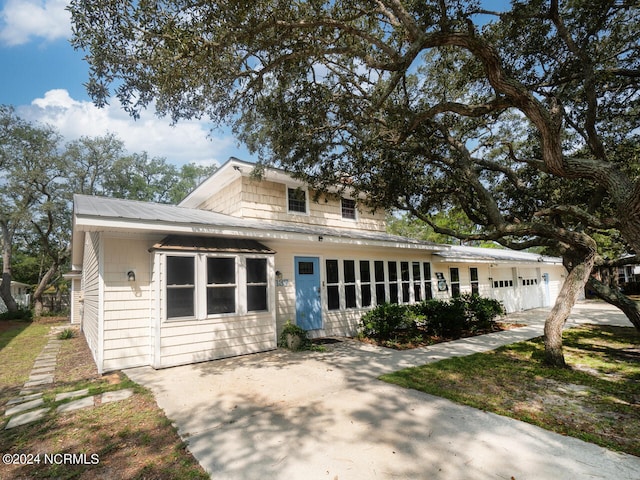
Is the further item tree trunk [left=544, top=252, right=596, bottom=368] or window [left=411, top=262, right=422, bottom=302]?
window [left=411, top=262, right=422, bottom=302]

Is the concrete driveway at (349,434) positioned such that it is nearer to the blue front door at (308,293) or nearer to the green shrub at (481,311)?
the blue front door at (308,293)

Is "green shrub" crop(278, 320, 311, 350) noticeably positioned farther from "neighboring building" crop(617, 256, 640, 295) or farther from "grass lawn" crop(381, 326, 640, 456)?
"neighboring building" crop(617, 256, 640, 295)

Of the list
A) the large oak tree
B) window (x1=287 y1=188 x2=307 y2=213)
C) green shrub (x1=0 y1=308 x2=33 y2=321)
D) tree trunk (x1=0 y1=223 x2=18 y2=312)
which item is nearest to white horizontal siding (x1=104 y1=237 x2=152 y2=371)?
the large oak tree

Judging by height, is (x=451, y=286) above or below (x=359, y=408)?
above

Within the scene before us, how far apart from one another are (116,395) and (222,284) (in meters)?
2.89

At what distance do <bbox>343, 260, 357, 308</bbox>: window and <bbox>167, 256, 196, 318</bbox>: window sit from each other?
4926 millimetres

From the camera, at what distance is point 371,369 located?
6.14 meters

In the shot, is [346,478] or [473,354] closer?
[346,478]

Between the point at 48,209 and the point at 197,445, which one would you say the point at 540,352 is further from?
the point at 48,209

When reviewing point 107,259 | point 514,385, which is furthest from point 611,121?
point 107,259

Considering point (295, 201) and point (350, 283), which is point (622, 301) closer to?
point (350, 283)

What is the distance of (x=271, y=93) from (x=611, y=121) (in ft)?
28.6

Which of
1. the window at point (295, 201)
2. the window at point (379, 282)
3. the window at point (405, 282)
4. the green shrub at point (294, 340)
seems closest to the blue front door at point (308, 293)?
the green shrub at point (294, 340)

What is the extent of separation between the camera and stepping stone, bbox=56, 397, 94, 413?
448 cm
